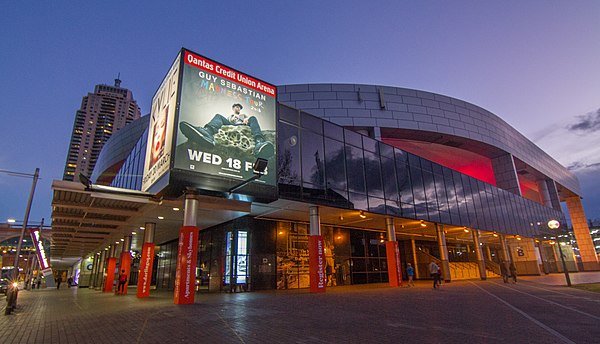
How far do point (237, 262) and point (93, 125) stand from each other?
198 m

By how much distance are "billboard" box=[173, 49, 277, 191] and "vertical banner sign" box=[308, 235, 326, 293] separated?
15.6ft

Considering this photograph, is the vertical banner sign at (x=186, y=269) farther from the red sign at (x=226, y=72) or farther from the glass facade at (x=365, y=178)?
the red sign at (x=226, y=72)

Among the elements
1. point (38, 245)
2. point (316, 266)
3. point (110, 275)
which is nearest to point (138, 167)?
point (110, 275)

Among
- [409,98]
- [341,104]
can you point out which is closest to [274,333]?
[341,104]

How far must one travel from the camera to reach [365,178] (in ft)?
76.7

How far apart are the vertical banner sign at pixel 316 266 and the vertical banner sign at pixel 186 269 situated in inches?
287

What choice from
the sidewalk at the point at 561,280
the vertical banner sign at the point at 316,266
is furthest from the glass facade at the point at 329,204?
the sidewalk at the point at 561,280

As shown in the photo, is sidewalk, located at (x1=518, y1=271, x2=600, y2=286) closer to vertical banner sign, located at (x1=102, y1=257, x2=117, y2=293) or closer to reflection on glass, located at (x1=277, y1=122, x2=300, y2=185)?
reflection on glass, located at (x1=277, y1=122, x2=300, y2=185)

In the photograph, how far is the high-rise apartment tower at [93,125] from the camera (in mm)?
175375

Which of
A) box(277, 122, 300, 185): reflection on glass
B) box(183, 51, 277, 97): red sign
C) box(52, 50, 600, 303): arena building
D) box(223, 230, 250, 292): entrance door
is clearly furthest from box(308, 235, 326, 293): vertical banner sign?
box(183, 51, 277, 97): red sign

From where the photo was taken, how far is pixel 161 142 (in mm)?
16641

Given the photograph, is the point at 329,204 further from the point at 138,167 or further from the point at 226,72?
the point at 138,167

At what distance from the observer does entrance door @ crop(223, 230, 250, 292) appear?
884 inches

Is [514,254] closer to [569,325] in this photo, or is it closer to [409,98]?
[409,98]
